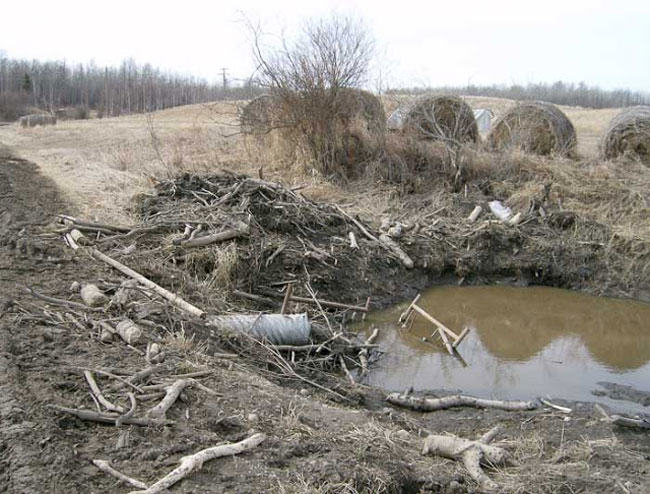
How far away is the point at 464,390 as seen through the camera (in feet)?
24.3

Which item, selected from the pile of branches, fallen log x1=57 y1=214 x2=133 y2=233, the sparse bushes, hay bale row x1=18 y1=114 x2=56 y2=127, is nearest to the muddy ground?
the pile of branches

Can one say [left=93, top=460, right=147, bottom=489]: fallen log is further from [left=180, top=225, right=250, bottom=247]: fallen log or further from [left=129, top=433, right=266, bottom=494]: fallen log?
[left=180, top=225, right=250, bottom=247]: fallen log

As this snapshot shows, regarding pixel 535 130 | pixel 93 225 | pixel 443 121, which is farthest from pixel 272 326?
pixel 535 130

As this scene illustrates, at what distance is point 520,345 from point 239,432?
5.65 meters

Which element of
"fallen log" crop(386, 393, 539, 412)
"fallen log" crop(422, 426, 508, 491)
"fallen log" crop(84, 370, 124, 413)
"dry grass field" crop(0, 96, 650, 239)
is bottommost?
"fallen log" crop(386, 393, 539, 412)

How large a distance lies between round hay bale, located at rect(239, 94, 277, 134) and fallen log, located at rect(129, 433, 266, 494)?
12.9 m

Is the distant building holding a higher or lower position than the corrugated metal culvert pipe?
higher

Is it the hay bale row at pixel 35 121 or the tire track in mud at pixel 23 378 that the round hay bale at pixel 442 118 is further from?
the hay bale row at pixel 35 121

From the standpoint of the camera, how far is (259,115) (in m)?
16.9

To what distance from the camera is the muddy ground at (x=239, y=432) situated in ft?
12.9

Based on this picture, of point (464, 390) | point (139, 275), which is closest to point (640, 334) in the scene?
point (464, 390)

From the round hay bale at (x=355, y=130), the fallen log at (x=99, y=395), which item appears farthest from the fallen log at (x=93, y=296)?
the round hay bale at (x=355, y=130)

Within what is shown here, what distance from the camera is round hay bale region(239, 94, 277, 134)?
16547mm

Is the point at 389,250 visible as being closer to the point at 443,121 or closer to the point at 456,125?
the point at 456,125
